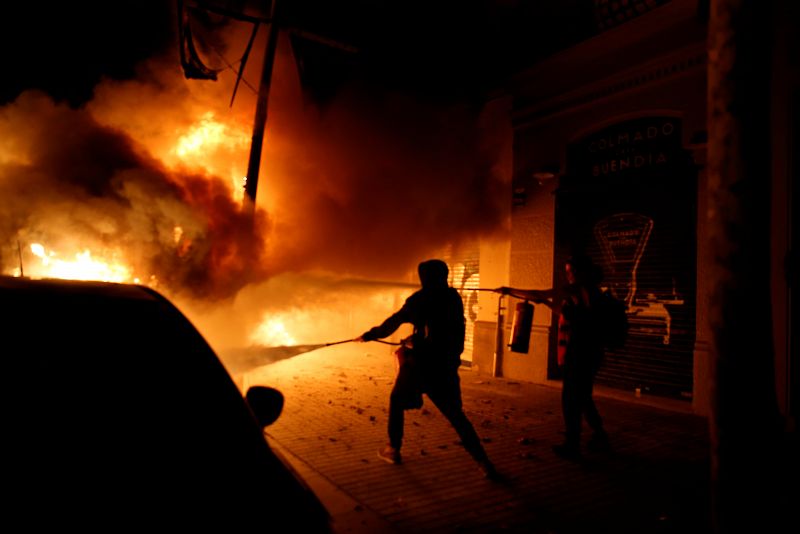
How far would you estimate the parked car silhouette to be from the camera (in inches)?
57.6

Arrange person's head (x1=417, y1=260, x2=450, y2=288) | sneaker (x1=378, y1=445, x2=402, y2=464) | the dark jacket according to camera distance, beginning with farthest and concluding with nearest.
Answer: sneaker (x1=378, y1=445, x2=402, y2=464)
person's head (x1=417, y1=260, x2=450, y2=288)
the dark jacket

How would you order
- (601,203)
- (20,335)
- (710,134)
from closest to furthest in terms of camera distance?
(20,335), (710,134), (601,203)

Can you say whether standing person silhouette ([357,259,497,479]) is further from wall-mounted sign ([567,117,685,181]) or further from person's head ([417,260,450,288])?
wall-mounted sign ([567,117,685,181])

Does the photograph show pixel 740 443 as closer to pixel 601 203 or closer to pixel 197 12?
pixel 601 203

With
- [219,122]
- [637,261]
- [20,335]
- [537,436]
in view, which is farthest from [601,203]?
[20,335]

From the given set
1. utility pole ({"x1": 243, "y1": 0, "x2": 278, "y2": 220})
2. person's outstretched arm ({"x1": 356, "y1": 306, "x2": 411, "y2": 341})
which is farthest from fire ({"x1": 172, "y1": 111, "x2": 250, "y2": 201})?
person's outstretched arm ({"x1": 356, "y1": 306, "x2": 411, "y2": 341})

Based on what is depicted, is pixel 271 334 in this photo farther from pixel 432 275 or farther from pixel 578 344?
pixel 578 344

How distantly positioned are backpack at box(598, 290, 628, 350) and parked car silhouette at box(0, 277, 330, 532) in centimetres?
370

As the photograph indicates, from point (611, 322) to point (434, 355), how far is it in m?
1.77

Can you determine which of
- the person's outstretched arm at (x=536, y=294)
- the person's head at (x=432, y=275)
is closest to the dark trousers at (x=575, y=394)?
the person's outstretched arm at (x=536, y=294)

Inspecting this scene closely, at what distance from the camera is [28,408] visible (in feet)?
5.43

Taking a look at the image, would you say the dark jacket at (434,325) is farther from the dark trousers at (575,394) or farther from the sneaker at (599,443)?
the sneaker at (599,443)

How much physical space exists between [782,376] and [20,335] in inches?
276

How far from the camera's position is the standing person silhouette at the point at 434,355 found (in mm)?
4379
